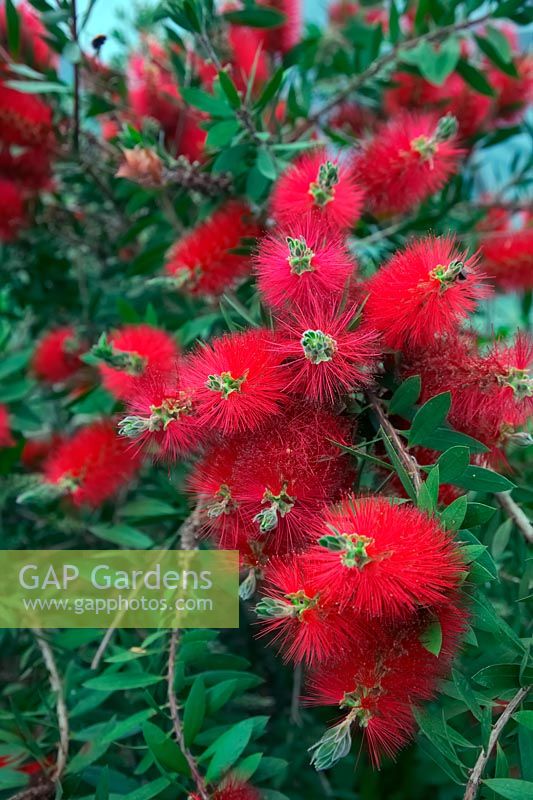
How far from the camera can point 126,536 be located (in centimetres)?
88

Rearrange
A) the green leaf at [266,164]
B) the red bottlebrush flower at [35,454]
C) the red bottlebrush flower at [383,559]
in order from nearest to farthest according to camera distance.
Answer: the red bottlebrush flower at [383,559]
the green leaf at [266,164]
the red bottlebrush flower at [35,454]

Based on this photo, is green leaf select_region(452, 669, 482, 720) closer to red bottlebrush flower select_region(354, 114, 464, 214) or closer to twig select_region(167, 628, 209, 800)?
twig select_region(167, 628, 209, 800)

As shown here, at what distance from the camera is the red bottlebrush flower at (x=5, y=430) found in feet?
3.17

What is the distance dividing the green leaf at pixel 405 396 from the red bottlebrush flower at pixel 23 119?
2.49ft

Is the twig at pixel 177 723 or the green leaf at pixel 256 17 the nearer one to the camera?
the twig at pixel 177 723

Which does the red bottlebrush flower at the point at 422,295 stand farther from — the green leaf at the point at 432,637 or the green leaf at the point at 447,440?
the green leaf at the point at 432,637

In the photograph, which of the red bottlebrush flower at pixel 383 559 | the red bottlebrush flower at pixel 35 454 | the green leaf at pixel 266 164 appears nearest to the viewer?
the red bottlebrush flower at pixel 383 559

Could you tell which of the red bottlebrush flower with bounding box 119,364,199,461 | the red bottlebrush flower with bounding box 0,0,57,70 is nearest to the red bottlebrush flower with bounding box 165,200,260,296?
the red bottlebrush flower with bounding box 119,364,199,461

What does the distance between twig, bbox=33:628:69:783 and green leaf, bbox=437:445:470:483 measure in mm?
481

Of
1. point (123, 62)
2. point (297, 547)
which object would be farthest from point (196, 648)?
point (123, 62)

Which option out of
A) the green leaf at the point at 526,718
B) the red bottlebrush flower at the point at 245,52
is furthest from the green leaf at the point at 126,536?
the red bottlebrush flower at the point at 245,52

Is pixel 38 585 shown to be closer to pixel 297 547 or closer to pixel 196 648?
pixel 196 648

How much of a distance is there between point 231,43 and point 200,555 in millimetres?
816

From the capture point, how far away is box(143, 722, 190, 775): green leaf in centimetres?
62
